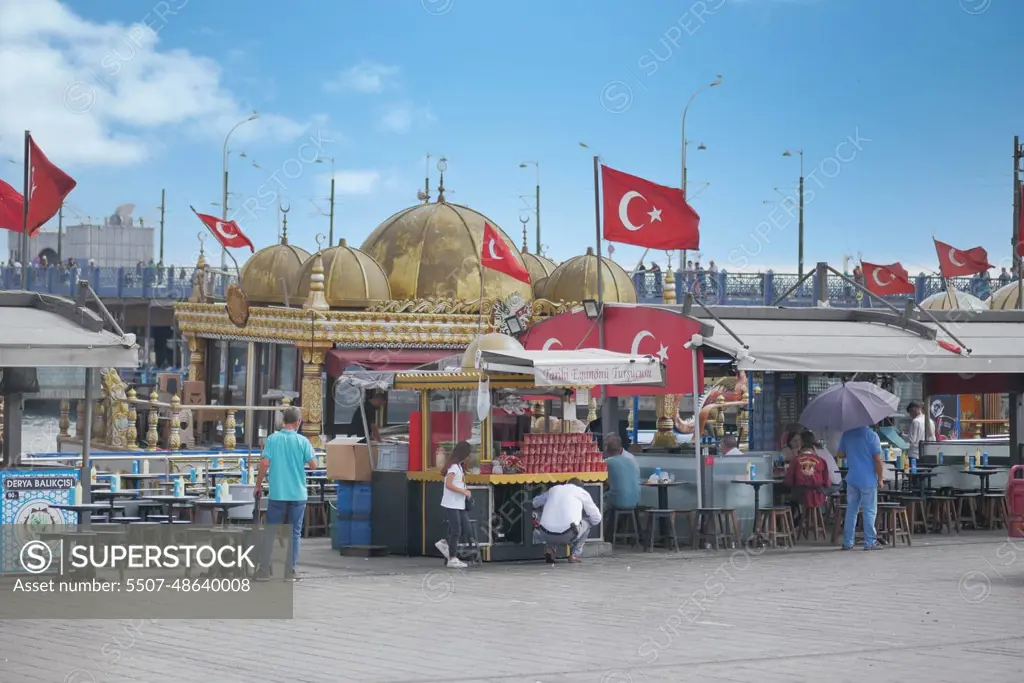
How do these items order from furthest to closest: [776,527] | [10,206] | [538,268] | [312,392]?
1. [538,268]
2. [312,392]
3. [10,206]
4. [776,527]

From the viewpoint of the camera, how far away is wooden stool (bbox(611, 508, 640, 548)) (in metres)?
18.8

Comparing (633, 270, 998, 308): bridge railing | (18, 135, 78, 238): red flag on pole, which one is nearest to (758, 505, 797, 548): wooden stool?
(18, 135, 78, 238): red flag on pole

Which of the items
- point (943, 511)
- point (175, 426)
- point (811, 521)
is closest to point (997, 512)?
point (943, 511)

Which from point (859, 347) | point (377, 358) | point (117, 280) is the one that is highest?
point (117, 280)

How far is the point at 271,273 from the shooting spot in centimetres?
3381

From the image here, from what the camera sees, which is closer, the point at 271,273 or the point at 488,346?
the point at 488,346

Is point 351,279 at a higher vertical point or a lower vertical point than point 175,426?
higher

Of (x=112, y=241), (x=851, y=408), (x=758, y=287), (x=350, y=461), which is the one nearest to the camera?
(x=350, y=461)

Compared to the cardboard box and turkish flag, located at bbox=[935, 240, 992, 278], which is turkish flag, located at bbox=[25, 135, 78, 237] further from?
turkish flag, located at bbox=[935, 240, 992, 278]

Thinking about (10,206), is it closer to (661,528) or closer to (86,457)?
(86,457)

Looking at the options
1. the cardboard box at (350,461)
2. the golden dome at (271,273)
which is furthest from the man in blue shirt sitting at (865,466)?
the golden dome at (271,273)

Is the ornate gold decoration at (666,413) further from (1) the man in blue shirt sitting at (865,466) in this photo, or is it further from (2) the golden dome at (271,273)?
(1) the man in blue shirt sitting at (865,466)

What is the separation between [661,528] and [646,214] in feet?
13.8

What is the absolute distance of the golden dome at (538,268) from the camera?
36.2 m
